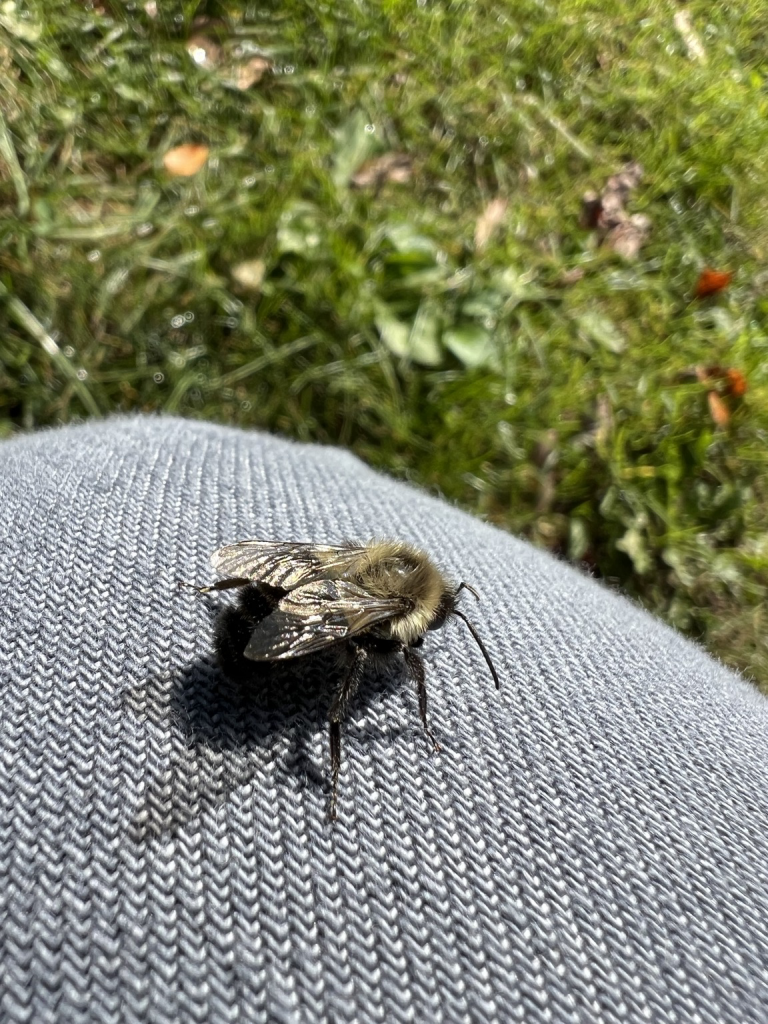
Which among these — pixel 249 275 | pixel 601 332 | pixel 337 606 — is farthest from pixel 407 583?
pixel 601 332

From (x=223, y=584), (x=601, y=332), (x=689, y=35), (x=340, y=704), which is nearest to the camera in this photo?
(x=340, y=704)

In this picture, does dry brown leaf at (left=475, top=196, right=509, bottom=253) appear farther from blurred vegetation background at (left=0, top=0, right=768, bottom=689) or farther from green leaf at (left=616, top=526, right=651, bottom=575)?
green leaf at (left=616, top=526, right=651, bottom=575)

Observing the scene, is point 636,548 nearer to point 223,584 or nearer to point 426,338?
point 426,338

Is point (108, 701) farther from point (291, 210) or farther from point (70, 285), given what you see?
point (291, 210)

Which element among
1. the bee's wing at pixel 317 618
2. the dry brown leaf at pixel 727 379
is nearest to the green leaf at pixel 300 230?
the dry brown leaf at pixel 727 379

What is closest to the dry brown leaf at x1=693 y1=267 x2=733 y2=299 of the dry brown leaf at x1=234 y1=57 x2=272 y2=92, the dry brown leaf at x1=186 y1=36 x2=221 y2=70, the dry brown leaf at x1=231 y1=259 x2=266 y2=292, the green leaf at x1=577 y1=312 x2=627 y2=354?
the green leaf at x1=577 y1=312 x2=627 y2=354

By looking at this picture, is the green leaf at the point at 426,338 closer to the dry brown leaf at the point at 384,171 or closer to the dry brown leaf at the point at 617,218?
the dry brown leaf at the point at 384,171

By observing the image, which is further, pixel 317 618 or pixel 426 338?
pixel 426 338
